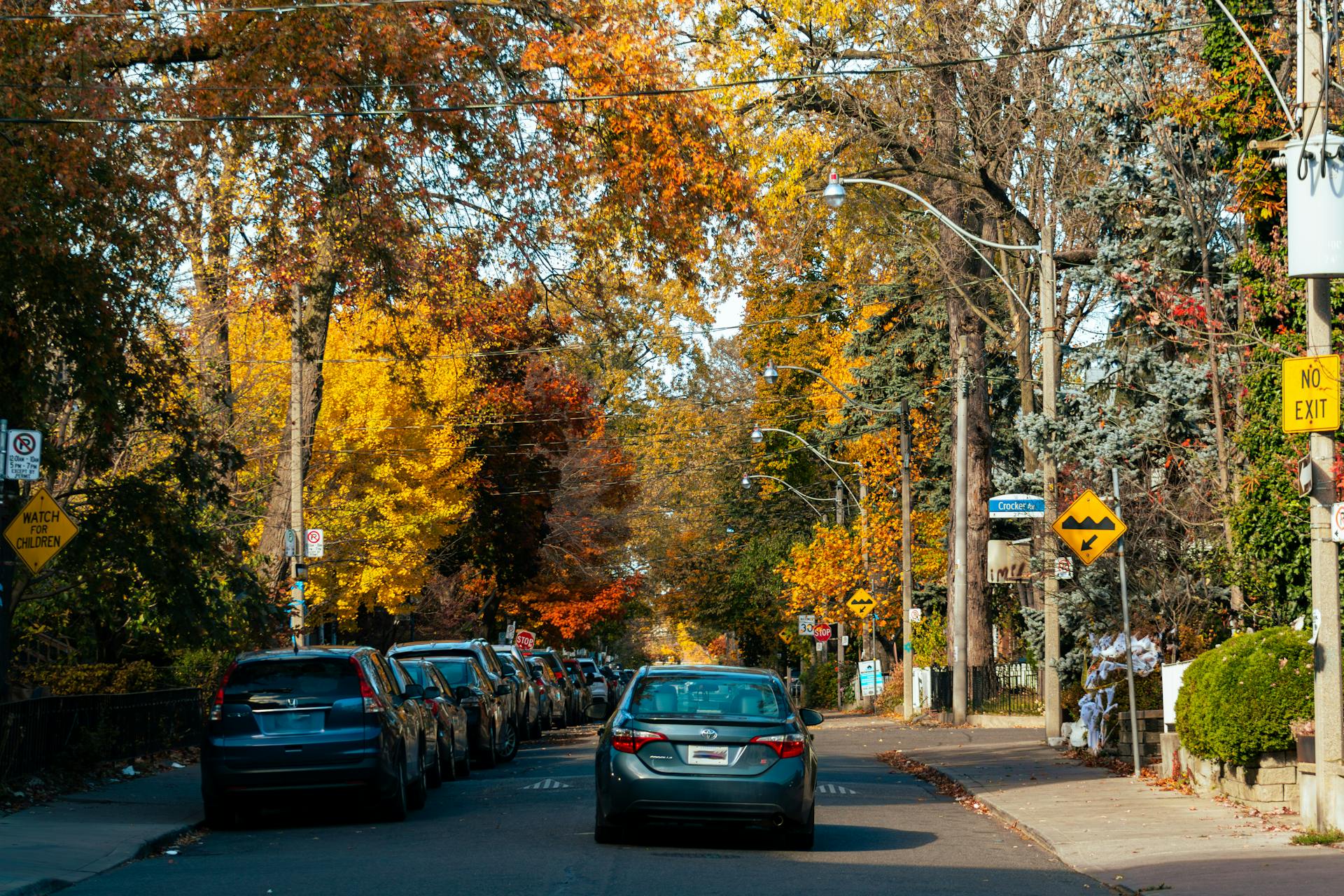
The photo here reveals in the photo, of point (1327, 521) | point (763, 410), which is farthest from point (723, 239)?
point (763, 410)

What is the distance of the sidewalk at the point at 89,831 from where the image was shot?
11.6 m

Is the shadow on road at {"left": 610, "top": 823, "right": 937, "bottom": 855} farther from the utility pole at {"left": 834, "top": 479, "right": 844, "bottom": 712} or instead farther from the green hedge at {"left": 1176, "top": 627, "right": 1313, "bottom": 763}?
the utility pole at {"left": 834, "top": 479, "right": 844, "bottom": 712}

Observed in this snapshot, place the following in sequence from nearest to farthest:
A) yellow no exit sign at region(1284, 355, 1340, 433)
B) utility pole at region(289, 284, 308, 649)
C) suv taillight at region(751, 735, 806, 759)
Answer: yellow no exit sign at region(1284, 355, 1340, 433), suv taillight at region(751, 735, 806, 759), utility pole at region(289, 284, 308, 649)

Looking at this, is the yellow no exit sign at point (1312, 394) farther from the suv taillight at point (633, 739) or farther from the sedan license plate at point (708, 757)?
the suv taillight at point (633, 739)

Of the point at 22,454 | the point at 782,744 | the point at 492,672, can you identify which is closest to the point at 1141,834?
the point at 782,744

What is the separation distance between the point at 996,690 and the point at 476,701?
17550 mm

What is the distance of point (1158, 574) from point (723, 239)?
26.6 ft

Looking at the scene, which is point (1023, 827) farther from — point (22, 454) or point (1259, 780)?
point (22, 454)

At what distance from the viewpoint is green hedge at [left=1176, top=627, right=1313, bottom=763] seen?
48.6ft

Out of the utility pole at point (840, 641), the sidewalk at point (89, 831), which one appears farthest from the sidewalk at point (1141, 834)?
the utility pole at point (840, 641)

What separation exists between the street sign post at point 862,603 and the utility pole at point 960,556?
31.1 feet

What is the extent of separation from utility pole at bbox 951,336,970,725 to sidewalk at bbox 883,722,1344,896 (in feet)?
33.7

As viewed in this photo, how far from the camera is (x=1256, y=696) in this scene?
15.1 metres

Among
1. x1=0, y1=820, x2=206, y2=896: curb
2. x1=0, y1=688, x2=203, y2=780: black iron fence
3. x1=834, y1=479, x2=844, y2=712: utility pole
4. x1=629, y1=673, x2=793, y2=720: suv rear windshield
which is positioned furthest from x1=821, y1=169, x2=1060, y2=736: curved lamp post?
x1=834, y1=479, x2=844, y2=712: utility pole
